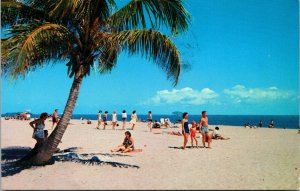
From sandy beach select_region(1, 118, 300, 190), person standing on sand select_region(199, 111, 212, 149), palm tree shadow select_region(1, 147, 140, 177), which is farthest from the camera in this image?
person standing on sand select_region(199, 111, 212, 149)

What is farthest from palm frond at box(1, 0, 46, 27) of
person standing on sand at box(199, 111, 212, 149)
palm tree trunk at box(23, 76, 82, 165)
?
person standing on sand at box(199, 111, 212, 149)

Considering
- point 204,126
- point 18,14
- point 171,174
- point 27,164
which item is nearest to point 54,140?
point 27,164

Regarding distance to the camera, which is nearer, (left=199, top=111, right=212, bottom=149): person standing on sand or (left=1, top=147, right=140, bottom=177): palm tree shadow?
(left=1, top=147, right=140, bottom=177): palm tree shadow

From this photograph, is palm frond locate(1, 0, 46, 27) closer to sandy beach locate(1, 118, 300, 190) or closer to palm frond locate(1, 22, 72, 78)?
palm frond locate(1, 22, 72, 78)

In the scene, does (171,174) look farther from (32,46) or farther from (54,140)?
(32,46)

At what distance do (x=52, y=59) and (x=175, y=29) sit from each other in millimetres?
3788

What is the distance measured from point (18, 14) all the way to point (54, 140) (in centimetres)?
368

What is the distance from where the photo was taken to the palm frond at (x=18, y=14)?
9164mm

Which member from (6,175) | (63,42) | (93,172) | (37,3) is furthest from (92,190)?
(37,3)

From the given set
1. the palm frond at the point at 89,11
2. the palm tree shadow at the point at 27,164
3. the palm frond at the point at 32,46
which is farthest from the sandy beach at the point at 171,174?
the palm frond at the point at 89,11

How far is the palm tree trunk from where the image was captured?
30.2 feet

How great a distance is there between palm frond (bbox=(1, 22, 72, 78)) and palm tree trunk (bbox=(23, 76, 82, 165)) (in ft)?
3.51

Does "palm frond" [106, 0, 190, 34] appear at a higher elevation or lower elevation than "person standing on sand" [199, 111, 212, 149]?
higher

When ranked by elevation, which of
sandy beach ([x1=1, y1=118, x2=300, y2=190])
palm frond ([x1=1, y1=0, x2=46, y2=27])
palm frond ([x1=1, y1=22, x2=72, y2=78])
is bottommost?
sandy beach ([x1=1, y1=118, x2=300, y2=190])
